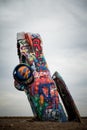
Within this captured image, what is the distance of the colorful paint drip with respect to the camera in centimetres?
938

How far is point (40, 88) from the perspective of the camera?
1005cm

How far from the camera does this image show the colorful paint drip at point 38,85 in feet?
30.8

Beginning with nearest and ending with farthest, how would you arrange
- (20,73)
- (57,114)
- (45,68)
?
(20,73), (57,114), (45,68)

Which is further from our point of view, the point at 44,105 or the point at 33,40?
the point at 33,40

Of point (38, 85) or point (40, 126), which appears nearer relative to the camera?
point (40, 126)

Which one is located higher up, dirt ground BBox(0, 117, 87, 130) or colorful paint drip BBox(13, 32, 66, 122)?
colorful paint drip BBox(13, 32, 66, 122)

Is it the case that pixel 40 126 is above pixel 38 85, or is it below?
below

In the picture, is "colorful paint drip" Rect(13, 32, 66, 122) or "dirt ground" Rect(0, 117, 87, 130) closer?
"dirt ground" Rect(0, 117, 87, 130)

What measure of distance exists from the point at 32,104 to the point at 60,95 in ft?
4.78

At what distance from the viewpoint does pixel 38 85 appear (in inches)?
398

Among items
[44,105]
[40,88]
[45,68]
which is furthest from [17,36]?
[44,105]

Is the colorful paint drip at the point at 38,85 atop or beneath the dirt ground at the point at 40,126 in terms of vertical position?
atop

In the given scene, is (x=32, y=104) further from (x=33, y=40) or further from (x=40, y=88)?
(x=33, y=40)

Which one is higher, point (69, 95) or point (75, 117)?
point (69, 95)
